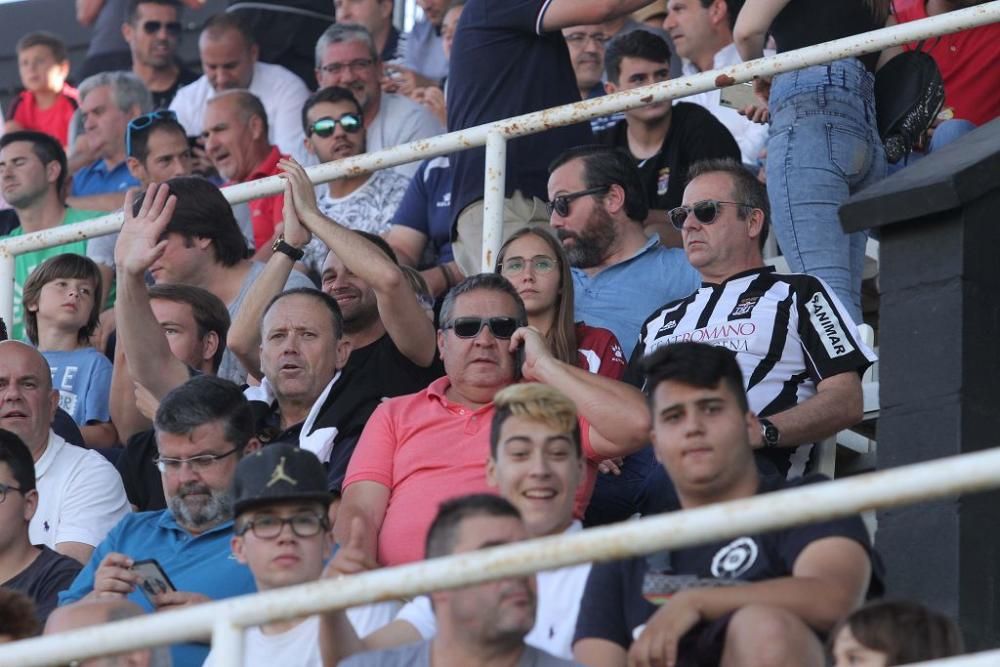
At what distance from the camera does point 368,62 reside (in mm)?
10305

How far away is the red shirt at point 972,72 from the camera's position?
821 centimetres

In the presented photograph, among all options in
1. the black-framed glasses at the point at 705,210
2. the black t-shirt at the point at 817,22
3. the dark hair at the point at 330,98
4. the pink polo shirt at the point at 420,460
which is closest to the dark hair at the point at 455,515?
the pink polo shirt at the point at 420,460

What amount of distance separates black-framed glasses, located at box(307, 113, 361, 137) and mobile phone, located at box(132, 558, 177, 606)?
3816mm

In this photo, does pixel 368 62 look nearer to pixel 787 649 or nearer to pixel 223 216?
pixel 223 216

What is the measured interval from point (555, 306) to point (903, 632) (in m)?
2.72

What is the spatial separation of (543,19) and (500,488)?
9.17 ft

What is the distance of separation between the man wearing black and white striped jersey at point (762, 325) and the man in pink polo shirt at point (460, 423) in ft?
1.35

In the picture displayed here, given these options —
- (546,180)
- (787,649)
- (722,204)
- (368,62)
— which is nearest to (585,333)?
(722,204)

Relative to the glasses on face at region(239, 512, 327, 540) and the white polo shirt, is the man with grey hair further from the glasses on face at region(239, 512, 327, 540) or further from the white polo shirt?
the glasses on face at region(239, 512, 327, 540)

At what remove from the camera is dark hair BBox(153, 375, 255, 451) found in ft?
20.8

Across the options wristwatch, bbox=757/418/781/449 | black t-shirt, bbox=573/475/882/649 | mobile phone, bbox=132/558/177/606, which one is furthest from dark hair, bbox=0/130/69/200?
black t-shirt, bbox=573/475/882/649

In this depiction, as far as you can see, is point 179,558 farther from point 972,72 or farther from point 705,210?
point 972,72

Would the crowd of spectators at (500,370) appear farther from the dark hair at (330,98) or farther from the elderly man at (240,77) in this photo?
the elderly man at (240,77)

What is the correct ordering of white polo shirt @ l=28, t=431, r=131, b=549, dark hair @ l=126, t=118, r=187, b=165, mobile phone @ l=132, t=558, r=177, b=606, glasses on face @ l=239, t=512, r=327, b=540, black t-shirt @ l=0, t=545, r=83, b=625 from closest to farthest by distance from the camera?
glasses on face @ l=239, t=512, r=327, b=540, mobile phone @ l=132, t=558, r=177, b=606, black t-shirt @ l=0, t=545, r=83, b=625, white polo shirt @ l=28, t=431, r=131, b=549, dark hair @ l=126, t=118, r=187, b=165
